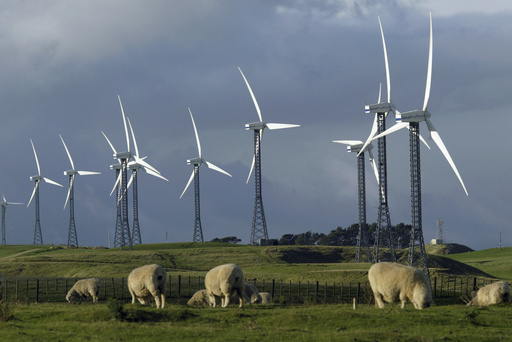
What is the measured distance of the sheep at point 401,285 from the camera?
1299 inches

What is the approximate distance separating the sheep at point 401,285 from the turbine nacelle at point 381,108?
62.2m

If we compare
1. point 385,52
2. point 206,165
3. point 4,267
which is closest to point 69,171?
point 206,165

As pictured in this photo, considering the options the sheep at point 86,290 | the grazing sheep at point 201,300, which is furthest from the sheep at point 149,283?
the sheep at point 86,290

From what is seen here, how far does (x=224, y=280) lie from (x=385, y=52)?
6350cm

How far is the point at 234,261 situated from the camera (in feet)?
342

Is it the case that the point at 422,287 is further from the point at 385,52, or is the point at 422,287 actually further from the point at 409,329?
the point at 385,52

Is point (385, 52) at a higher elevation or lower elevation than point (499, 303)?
higher

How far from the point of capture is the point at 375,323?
29.0 metres

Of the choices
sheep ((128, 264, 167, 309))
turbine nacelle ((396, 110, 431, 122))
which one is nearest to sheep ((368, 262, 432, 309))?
sheep ((128, 264, 167, 309))

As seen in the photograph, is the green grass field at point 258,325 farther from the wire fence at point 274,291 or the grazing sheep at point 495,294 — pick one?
the wire fence at point 274,291

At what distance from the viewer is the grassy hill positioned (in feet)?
277

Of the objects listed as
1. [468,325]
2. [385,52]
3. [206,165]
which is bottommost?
[468,325]

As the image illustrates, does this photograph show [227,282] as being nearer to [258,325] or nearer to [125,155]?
[258,325]

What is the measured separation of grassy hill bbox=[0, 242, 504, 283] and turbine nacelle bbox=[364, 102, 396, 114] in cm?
1947
